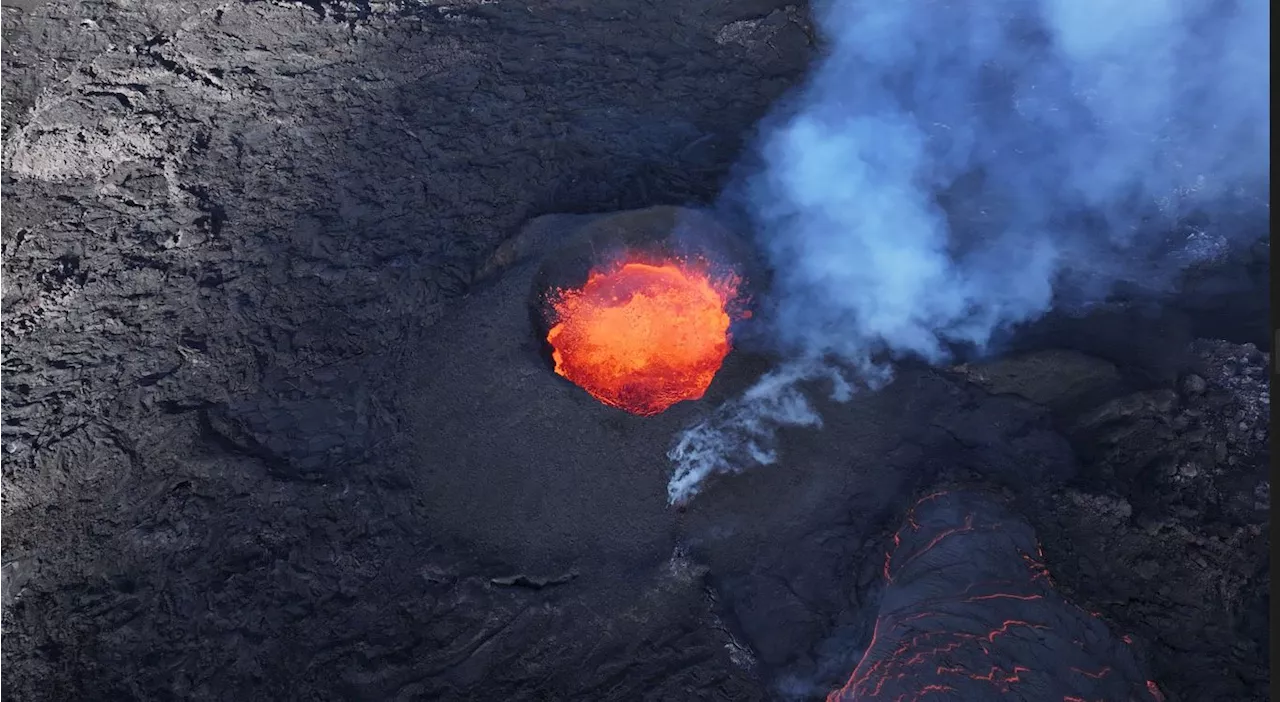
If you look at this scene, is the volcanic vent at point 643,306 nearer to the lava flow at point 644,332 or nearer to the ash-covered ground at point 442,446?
the lava flow at point 644,332

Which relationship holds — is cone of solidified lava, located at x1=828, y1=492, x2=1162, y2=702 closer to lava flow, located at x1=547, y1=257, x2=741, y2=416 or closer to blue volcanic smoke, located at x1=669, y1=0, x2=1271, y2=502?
blue volcanic smoke, located at x1=669, y1=0, x2=1271, y2=502

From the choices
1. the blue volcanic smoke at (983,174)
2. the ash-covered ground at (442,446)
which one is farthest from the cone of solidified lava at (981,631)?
the blue volcanic smoke at (983,174)

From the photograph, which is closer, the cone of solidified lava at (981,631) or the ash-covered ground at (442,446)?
the cone of solidified lava at (981,631)

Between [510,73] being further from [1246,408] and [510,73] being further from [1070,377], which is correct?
[1246,408]

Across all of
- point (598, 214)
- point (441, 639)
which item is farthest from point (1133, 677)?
point (598, 214)

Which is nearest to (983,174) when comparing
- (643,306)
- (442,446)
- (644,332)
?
(643,306)

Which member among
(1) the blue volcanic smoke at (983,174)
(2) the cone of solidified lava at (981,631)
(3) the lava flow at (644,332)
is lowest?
(2) the cone of solidified lava at (981,631)
